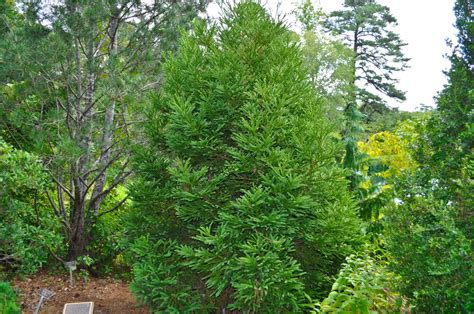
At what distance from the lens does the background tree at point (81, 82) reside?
5406 mm

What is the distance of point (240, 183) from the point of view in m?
3.53

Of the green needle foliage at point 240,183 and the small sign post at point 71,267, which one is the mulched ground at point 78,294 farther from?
the green needle foliage at point 240,183

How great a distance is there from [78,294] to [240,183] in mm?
3501

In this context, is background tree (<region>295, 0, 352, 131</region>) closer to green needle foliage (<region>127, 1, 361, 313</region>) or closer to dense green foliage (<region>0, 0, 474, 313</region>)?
dense green foliage (<region>0, 0, 474, 313</region>)

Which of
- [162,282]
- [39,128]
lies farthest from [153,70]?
[162,282]

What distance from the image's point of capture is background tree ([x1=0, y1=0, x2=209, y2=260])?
5406 mm

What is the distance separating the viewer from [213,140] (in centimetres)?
352

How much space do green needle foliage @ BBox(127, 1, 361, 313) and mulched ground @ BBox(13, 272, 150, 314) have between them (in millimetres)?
1786

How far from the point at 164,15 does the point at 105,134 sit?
1905 mm

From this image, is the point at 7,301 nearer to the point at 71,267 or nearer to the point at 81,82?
the point at 71,267

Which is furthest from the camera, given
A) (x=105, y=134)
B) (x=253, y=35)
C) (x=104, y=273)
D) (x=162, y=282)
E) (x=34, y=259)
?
(x=104, y=273)

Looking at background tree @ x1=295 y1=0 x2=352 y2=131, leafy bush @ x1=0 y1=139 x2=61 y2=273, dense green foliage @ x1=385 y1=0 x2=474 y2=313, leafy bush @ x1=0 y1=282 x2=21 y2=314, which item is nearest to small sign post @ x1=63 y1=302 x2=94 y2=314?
leafy bush @ x1=0 y1=282 x2=21 y2=314

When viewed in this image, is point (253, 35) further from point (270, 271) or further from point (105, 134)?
point (105, 134)

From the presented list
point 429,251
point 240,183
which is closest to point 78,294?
point 240,183
